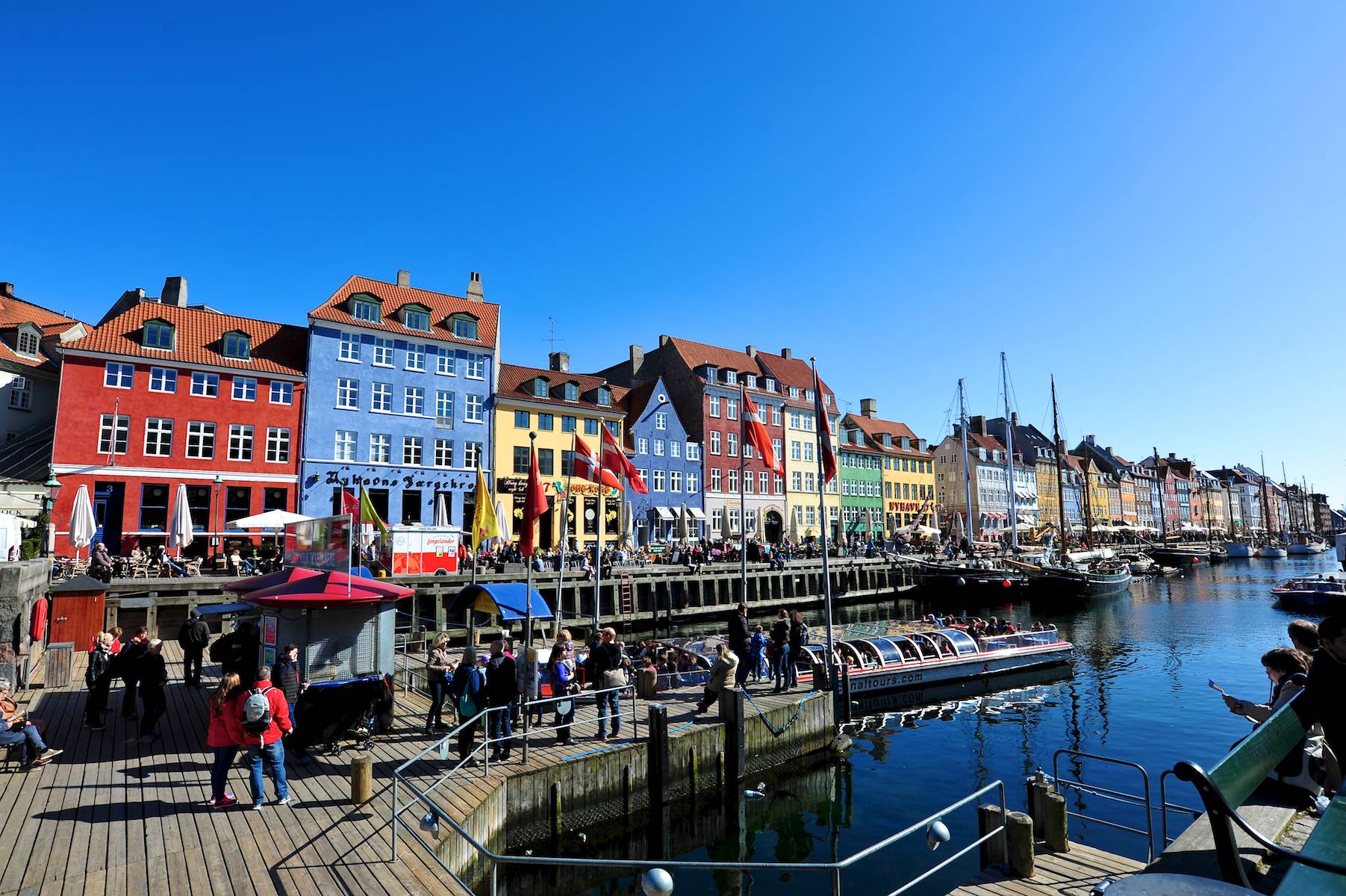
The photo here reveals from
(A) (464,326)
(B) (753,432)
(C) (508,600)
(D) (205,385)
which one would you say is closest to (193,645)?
(C) (508,600)

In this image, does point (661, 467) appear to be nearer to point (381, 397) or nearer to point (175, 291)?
point (381, 397)

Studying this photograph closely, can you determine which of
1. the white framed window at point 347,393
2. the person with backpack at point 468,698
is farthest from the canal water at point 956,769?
the white framed window at point 347,393

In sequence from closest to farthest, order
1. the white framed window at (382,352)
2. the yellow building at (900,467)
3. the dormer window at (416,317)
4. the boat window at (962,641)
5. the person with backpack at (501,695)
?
1. the person with backpack at (501,695)
2. the boat window at (962,641)
3. the white framed window at (382,352)
4. the dormer window at (416,317)
5. the yellow building at (900,467)

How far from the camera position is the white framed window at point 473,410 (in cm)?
4694

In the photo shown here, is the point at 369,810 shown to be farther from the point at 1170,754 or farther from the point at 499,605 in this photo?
the point at 1170,754

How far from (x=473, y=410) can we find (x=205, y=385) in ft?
47.2

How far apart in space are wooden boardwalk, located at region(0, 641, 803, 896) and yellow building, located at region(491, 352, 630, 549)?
1293 inches

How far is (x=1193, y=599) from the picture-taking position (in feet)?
183

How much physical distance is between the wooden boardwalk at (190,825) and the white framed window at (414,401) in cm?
3193

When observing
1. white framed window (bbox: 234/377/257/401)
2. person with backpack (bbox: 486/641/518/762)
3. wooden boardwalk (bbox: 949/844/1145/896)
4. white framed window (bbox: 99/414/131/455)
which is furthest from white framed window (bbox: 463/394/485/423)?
wooden boardwalk (bbox: 949/844/1145/896)

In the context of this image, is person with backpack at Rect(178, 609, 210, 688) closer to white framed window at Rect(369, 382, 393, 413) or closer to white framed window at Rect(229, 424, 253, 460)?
white framed window at Rect(229, 424, 253, 460)

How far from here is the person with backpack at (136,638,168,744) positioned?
12953mm

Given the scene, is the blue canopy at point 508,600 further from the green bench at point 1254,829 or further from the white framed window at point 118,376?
the white framed window at point 118,376

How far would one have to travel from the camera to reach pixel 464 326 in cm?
4728
